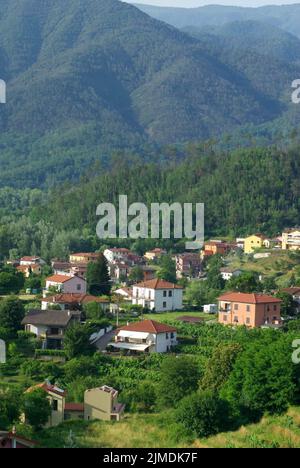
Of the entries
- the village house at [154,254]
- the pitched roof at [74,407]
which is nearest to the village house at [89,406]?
the pitched roof at [74,407]

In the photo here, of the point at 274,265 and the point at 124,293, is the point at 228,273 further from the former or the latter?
the point at 124,293

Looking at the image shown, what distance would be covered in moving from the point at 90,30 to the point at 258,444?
582 ft

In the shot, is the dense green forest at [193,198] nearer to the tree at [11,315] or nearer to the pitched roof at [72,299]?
the pitched roof at [72,299]

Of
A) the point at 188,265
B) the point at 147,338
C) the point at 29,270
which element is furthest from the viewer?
the point at 188,265

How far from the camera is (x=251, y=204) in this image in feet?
185

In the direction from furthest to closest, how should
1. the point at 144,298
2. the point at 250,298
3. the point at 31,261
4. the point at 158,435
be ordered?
the point at 31,261 → the point at 144,298 → the point at 250,298 → the point at 158,435

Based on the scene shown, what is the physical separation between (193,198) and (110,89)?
110m

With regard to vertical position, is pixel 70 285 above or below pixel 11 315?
above

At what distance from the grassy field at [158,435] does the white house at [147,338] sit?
7.82 metres

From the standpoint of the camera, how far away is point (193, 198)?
2306 inches

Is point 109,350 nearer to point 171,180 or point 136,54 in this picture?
point 171,180

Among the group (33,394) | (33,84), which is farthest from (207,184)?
(33,84)

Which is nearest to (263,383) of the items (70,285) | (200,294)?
(200,294)
